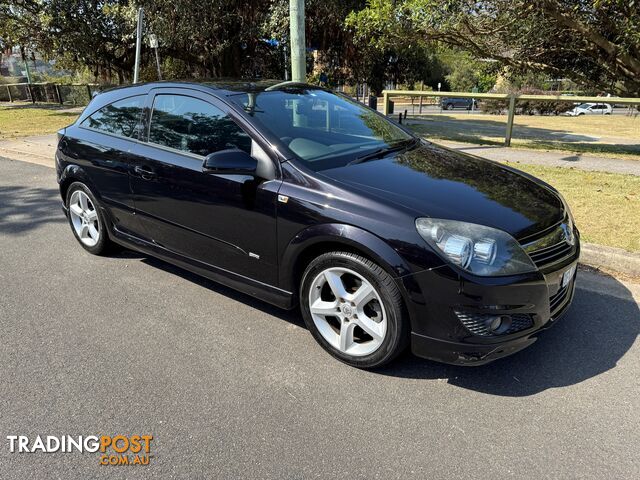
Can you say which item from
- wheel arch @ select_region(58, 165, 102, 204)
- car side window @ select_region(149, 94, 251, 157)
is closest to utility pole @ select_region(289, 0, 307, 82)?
car side window @ select_region(149, 94, 251, 157)

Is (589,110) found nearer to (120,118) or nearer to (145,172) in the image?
(120,118)

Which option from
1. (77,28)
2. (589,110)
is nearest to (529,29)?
(77,28)

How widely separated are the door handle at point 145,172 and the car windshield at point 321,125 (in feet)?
2.84

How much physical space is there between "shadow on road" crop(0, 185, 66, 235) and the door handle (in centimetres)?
262

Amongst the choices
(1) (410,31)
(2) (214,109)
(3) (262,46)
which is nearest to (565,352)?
(2) (214,109)

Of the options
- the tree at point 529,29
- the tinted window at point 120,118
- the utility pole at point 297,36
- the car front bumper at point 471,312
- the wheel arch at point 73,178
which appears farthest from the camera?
the tree at point 529,29

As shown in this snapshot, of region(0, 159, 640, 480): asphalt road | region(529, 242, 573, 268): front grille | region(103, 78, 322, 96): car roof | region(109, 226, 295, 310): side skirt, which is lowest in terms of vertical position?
region(0, 159, 640, 480): asphalt road

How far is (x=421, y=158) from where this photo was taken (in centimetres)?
360

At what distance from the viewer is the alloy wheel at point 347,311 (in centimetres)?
286

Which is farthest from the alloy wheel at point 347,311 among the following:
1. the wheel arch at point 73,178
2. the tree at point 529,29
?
the tree at point 529,29

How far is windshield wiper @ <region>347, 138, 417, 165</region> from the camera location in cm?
338

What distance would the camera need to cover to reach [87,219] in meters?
4.75

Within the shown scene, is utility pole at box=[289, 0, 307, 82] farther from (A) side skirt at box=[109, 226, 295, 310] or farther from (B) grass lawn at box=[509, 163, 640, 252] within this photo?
(B) grass lawn at box=[509, 163, 640, 252]

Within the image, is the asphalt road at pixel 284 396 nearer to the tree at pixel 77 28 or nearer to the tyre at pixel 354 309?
the tyre at pixel 354 309
